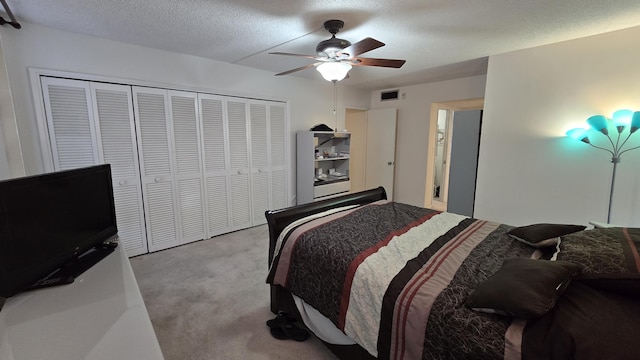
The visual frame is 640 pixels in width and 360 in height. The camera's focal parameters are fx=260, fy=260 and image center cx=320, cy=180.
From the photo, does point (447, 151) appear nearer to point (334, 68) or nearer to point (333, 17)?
point (334, 68)

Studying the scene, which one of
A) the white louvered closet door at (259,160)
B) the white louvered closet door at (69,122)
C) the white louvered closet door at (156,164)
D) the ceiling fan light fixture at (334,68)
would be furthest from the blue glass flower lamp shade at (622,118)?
the white louvered closet door at (69,122)

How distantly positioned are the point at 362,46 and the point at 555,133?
97.9 inches

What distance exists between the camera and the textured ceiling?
2.04m

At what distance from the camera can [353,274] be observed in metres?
1.47

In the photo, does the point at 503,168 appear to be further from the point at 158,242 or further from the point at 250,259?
the point at 158,242

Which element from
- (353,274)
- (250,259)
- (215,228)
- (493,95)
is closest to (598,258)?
(353,274)

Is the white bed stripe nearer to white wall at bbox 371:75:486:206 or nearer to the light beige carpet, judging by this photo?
the light beige carpet

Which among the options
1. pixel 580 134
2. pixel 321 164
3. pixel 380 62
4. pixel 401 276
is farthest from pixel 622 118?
pixel 321 164

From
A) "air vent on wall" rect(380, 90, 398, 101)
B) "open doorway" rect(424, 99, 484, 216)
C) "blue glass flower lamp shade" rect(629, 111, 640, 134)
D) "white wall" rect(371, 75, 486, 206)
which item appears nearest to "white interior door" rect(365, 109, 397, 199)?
"white wall" rect(371, 75, 486, 206)

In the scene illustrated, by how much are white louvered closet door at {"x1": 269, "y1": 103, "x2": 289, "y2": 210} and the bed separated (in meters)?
2.16

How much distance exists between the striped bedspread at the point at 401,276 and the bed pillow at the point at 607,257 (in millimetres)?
279

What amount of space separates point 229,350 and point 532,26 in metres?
3.70

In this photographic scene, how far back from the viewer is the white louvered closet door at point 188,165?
3266 millimetres

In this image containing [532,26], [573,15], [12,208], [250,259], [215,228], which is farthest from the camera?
[215,228]
